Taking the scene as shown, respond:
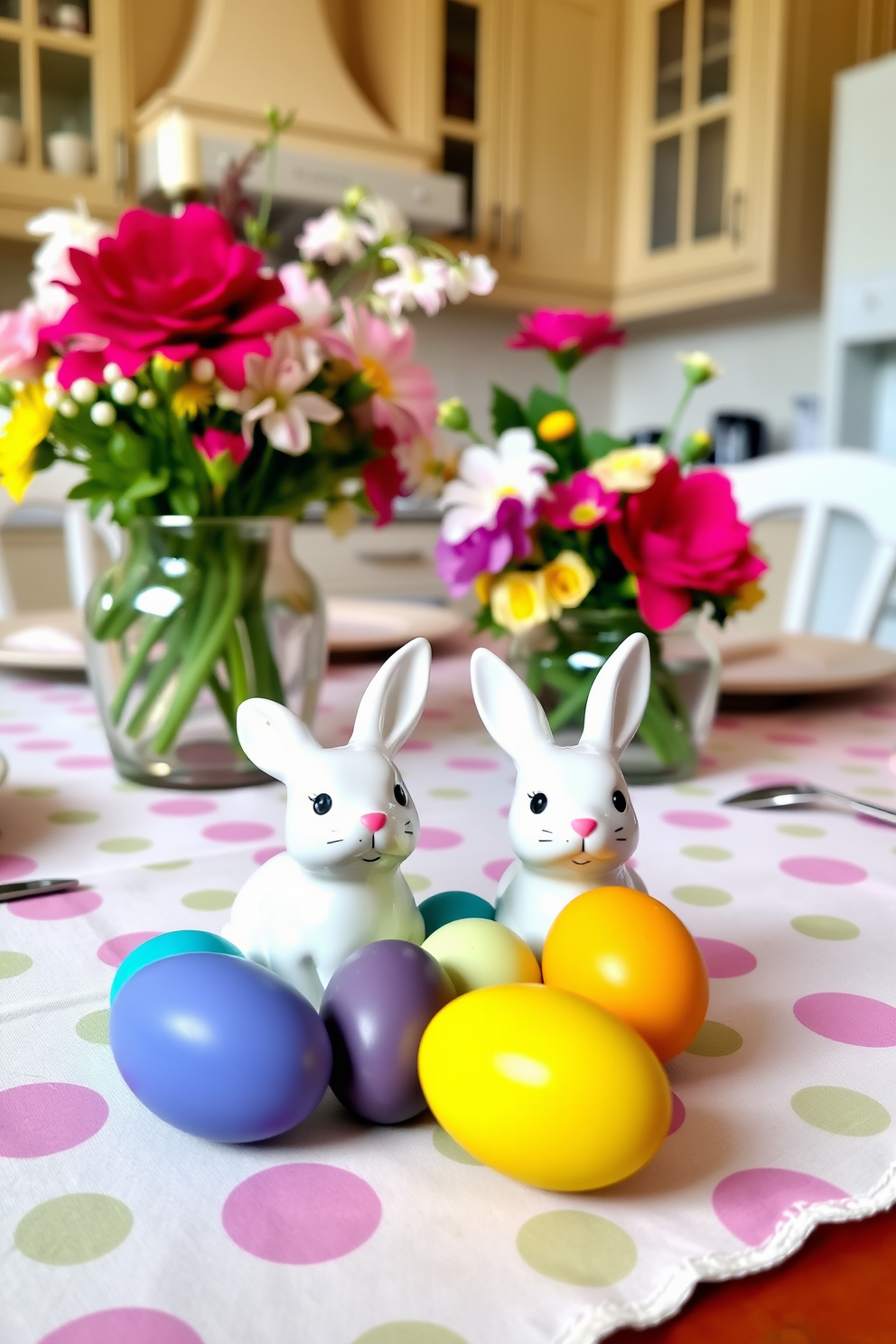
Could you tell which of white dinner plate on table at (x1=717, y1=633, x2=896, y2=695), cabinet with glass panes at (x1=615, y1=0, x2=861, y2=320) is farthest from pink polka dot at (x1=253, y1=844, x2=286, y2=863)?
cabinet with glass panes at (x1=615, y1=0, x2=861, y2=320)

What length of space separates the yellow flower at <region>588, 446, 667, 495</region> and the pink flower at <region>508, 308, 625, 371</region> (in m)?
0.08

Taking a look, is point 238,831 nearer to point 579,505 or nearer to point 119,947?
point 119,947

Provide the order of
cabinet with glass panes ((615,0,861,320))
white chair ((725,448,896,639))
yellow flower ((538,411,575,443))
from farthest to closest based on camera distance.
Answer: cabinet with glass panes ((615,0,861,320)), white chair ((725,448,896,639)), yellow flower ((538,411,575,443))

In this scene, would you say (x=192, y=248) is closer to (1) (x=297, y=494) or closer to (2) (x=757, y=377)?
(1) (x=297, y=494)

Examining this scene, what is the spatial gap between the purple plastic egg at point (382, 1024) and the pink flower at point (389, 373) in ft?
1.50

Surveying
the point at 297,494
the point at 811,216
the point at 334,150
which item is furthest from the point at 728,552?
the point at 811,216

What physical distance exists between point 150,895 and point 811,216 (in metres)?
2.81

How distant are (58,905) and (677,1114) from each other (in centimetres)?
30

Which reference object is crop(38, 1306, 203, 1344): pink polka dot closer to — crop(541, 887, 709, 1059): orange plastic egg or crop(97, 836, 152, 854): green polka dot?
crop(541, 887, 709, 1059): orange plastic egg

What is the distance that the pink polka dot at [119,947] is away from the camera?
44cm

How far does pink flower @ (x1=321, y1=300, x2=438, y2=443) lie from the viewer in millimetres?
691

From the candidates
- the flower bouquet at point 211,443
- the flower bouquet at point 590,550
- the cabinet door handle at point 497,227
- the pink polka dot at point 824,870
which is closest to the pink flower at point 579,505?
the flower bouquet at point 590,550

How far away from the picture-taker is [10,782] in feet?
2.32

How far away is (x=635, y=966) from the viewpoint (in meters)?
0.33
